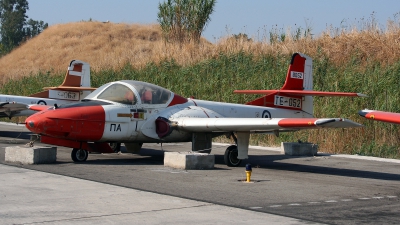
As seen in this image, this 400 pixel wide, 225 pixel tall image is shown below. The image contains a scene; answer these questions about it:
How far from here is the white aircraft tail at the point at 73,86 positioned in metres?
25.0

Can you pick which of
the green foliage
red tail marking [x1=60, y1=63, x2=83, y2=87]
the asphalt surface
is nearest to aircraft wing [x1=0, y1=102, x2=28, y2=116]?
red tail marking [x1=60, y1=63, x2=83, y2=87]

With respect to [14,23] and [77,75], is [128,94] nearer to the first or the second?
[77,75]

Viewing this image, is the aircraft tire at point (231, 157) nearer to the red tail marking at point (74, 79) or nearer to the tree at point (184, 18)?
the red tail marking at point (74, 79)

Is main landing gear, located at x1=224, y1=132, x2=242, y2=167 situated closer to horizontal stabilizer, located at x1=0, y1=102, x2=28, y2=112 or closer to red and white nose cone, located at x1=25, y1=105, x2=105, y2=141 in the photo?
red and white nose cone, located at x1=25, y1=105, x2=105, y2=141

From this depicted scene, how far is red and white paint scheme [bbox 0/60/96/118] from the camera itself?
23.1 metres

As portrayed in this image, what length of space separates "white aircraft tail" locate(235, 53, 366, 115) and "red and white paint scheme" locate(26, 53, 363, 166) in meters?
1.14

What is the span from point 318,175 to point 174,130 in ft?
12.0

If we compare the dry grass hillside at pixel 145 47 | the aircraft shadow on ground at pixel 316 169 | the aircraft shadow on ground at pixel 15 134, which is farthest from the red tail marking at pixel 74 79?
the aircraft shadow on ground at pixel 316 169

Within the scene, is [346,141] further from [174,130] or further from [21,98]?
[21,98]

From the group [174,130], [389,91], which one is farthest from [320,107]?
[174,130]

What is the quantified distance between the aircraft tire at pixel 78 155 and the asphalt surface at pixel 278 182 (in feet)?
0.61

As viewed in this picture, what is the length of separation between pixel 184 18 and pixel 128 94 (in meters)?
25.0

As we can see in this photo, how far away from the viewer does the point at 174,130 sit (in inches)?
559

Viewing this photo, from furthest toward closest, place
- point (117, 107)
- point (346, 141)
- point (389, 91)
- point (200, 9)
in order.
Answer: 1. point (200, 9)
2. point (389, 91)
3. point (346, 141)
4. point (117, 107)
